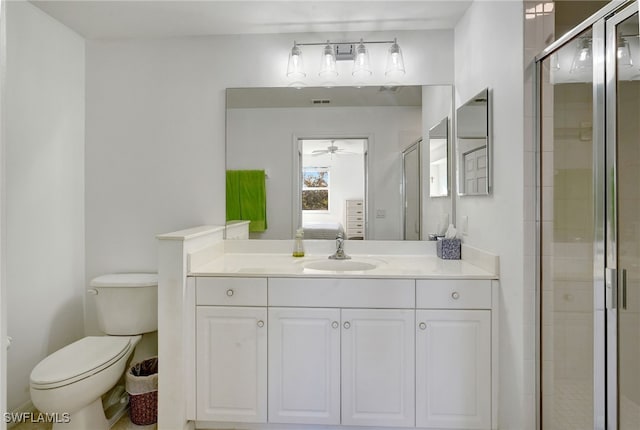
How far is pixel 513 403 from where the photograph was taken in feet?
5.29

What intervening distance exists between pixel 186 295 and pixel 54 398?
2.23ft

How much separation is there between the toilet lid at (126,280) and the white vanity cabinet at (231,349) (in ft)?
1.70

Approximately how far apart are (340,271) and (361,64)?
131 centimetres

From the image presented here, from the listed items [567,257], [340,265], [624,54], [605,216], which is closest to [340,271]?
[340,265]

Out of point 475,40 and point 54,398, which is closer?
point 54,398

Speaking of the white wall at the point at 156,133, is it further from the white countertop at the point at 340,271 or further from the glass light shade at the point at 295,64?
the white countertop at the point at 340,271

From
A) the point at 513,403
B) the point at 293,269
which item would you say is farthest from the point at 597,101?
the point at 293,269

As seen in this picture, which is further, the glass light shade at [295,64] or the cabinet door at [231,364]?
the glass light shade at [295,64]

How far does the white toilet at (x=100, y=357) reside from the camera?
1621 mm

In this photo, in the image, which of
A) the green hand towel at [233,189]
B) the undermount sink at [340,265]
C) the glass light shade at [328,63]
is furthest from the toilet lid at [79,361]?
the glass light shade at [328,63]

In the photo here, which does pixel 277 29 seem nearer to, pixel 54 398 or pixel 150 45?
pixel 150 45

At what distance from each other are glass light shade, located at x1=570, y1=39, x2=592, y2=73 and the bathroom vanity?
35.4 inches

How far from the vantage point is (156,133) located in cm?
242

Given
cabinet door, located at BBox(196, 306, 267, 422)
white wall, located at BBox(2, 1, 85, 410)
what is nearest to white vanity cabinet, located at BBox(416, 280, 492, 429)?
cabinet door, located at BBox(196, 306, 267, 422)
